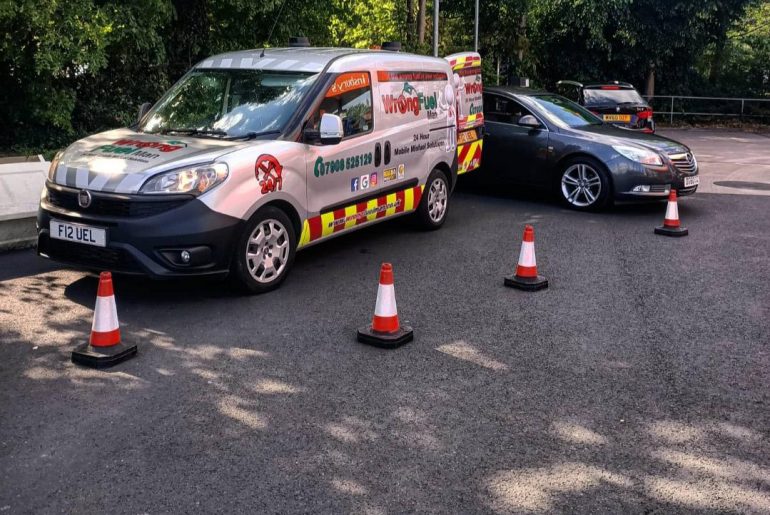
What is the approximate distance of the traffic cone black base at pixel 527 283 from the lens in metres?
7.20

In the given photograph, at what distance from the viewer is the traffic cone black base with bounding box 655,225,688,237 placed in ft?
31.8

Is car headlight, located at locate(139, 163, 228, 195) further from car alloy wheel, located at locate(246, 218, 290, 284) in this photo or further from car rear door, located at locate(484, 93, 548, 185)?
car rear door, located at locate(484, 93, 548, 185)

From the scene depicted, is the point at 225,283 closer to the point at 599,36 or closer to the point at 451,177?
the point at 451,177

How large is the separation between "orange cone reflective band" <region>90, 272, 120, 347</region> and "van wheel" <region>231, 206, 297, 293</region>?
1395 mm

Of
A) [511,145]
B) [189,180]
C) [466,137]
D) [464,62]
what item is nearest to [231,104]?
[189,180]

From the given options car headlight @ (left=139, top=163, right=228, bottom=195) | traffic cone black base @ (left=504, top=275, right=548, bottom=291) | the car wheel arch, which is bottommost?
traffic cone black base @ (left=504, top=275, right=548, bottom=291)

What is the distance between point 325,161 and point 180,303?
1.78 meters

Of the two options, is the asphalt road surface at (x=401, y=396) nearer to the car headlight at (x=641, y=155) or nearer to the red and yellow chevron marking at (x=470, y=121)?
the car headlight at (x=641, y=155)

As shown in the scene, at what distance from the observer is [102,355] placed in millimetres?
5215

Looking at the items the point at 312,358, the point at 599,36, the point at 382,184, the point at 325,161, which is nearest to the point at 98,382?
the point at 312,358

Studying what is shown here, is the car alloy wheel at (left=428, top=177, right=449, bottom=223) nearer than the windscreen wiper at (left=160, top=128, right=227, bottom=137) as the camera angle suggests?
No

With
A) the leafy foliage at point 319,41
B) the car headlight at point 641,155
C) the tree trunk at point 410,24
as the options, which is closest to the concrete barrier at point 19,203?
the leafy foliage at point 319,41

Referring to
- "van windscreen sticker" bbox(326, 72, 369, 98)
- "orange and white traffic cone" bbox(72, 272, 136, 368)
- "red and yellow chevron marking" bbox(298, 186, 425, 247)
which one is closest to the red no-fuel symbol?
"red and yellow chevron marking" bbox(298, 186, 425, 247)

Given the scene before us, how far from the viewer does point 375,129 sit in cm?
815
